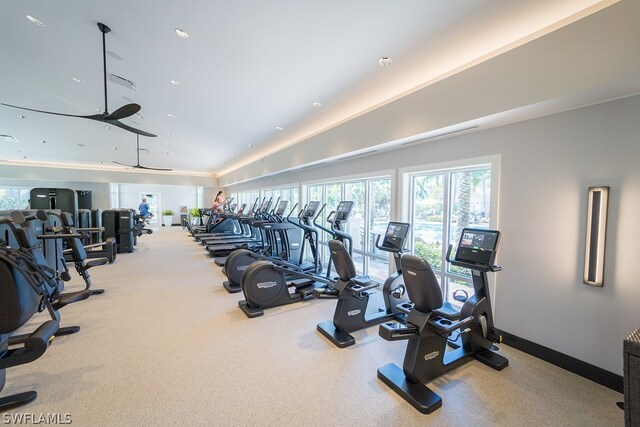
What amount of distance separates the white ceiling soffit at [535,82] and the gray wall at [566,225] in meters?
0.22

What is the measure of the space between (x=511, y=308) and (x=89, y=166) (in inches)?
677

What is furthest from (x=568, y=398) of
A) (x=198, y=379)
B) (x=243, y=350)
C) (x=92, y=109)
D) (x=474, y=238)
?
(x=92, y=109)

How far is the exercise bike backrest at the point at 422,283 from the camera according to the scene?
207cm

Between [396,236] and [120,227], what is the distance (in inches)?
337

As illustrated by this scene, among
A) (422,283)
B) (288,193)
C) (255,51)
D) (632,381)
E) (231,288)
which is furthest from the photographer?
(288,193)

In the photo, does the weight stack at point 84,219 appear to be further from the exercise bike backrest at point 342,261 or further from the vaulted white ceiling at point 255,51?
the exercise bike backrest at point 342,261

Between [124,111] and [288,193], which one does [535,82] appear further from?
[288,193]

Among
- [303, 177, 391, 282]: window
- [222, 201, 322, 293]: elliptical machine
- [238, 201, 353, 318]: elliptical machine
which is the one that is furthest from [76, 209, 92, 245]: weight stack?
[303, 177, 391, 282]: window

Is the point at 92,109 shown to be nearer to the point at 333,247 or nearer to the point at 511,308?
the point at 333,247

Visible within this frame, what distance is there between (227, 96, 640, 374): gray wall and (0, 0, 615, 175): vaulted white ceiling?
0.94 metres

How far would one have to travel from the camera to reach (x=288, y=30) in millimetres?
2824

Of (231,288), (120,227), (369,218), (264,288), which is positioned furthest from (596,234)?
(120,227)

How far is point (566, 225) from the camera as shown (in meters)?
2.57

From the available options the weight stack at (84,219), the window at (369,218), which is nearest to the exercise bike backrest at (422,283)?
the window at (369,218)
